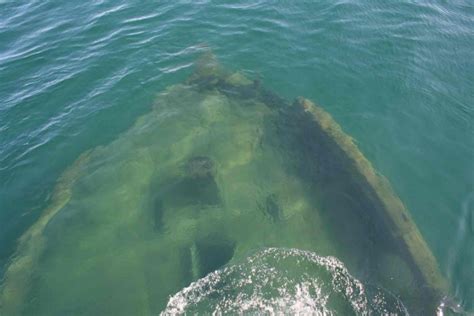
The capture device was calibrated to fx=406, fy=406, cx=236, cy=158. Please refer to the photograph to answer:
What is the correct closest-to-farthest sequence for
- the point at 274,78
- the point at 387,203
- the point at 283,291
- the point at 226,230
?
the point at 283,291 < the point at 226,230 < the point at 387,203 < the point at 274,78

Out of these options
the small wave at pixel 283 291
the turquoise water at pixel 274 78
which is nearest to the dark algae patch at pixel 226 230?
the small wave at pixel 283 291

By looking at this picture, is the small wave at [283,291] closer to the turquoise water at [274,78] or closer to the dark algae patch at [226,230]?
the dark algae patch at [226,230]

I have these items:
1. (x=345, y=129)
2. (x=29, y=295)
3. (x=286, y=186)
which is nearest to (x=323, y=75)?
(x=345, y=129)

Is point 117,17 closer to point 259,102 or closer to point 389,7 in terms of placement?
point 259,102

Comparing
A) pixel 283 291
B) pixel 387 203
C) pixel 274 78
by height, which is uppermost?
pixel 274 78

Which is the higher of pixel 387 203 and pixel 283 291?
pixel 387 203

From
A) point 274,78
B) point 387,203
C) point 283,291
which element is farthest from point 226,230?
point 274,78

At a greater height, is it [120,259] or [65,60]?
[65,60]

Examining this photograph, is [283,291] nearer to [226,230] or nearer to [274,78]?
[226,230]
